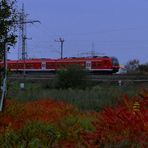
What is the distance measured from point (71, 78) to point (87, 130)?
38.4 m

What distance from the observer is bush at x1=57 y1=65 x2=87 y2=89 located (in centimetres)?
4844

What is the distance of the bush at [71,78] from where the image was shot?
4844 centimetres

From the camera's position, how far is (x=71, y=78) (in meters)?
48.6

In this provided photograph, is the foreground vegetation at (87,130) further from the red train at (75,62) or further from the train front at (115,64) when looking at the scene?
the train front at (115,64)

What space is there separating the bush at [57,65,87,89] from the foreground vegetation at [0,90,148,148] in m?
34.6

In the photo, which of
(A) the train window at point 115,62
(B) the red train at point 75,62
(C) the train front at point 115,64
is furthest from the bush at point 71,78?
(A) the train window at point 115,62

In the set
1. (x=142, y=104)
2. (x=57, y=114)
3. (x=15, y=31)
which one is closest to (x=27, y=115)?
(x=57, y=114)

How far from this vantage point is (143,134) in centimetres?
711

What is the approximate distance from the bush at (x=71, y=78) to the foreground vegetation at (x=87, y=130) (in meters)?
34.6

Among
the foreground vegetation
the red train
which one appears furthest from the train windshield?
the foreground vegetation

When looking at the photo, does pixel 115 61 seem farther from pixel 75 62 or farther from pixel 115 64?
pixel 75 62

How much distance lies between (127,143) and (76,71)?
42473 mm

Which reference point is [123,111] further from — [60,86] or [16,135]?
[60,86]

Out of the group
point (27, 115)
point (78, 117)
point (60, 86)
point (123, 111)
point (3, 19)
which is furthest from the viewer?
point (60, 86)
